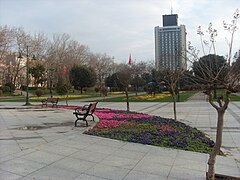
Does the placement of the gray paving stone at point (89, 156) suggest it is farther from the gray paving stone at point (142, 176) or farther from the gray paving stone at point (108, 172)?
the gray paving stone at point (142, 176)

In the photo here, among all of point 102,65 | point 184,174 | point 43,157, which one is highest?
point 102,65

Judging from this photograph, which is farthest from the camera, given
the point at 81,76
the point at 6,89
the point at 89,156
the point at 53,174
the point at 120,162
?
the point at 81,76

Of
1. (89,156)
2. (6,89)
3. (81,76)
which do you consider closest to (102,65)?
(81,76)

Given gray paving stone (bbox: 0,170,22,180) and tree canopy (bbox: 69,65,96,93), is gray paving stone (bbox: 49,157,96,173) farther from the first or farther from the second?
tree canopy (bbox: 69,65,96,93)

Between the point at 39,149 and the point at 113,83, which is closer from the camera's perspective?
the point at 39,149

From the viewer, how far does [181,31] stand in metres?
10.2

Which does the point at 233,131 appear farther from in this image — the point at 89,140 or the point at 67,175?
the point at 67,175

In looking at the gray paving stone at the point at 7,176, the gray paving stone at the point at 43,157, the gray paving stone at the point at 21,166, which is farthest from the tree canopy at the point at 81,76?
the gray paving stone at the point at 7,176

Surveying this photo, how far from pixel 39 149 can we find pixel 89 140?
1.44 metres

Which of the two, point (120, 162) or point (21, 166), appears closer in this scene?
point (21, 166)

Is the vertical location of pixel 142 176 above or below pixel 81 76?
below

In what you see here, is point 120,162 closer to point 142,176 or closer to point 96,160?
point 96,160

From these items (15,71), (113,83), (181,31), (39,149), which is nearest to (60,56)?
(15,71)

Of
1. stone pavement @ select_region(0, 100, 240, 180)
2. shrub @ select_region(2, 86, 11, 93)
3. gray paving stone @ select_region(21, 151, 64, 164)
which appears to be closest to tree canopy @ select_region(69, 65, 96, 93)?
shrub @ select_region(2, 86, 11, 93)
